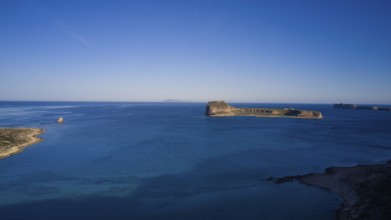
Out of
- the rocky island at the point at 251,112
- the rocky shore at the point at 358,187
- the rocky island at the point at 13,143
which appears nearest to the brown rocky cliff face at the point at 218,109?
Result: the rocky island at the point at 251,112

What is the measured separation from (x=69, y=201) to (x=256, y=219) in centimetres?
1862

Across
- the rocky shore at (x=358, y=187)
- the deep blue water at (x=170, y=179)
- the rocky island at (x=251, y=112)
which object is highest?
the rocky island at (x=251, y=112)

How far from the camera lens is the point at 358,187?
98.3 ft

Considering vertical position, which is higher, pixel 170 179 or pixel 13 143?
pixel 13 143

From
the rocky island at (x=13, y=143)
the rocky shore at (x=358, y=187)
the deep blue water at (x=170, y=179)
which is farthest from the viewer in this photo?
the rocky island at (x=13, y=143)

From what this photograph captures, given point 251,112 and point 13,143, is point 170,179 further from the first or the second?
point 251,112

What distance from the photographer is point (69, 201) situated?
28.1 m

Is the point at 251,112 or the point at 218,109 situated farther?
the point at 251,112

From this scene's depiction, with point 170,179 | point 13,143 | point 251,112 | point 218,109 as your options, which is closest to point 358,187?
point 170,179

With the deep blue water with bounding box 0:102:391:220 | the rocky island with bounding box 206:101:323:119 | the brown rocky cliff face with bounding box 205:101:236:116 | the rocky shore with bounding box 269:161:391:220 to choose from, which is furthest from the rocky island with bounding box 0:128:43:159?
the rocky island with bounding box 206:101:323:119

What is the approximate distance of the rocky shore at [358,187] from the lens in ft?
77.5

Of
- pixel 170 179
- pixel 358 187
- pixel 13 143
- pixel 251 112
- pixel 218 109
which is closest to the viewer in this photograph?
pixel 358 187

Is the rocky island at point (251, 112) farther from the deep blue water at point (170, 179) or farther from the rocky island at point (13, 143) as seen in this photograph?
the rocky island at point (13, 143)

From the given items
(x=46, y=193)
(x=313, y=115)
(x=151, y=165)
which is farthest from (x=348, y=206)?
(x=313, y=115)
